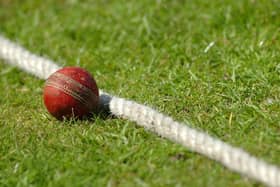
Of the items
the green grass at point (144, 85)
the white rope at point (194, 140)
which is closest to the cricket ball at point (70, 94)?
the green grass at point (144, 85)

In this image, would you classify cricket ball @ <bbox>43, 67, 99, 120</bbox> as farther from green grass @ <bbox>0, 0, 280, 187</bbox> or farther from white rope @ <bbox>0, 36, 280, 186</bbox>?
white rope @ <bbox>0, 36, 280, 186</bbox>

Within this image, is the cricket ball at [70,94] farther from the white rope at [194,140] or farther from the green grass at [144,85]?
the white rope at [194,140]

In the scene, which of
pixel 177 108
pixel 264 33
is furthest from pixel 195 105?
pixel 264 33

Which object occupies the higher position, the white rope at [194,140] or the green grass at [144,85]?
A: the white rope at [194,140]

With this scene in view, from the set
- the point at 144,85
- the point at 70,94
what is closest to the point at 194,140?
the point at 70,94

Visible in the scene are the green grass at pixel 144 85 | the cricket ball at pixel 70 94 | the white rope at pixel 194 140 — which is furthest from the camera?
the cricket ball at pixel 70 94

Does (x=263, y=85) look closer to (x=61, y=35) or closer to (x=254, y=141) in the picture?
(x=254, y=141)
